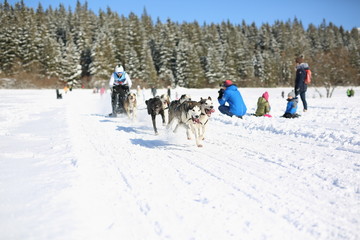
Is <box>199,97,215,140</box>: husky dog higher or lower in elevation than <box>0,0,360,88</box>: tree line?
lower

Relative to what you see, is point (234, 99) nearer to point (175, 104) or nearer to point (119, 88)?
point (175, 104)

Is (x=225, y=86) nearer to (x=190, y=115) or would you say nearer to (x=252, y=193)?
(x=190, y=115)

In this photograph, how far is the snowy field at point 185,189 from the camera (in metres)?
2.50

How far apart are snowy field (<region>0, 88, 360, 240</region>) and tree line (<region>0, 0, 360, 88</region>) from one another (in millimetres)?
35476

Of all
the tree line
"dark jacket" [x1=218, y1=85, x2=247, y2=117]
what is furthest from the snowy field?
the tree line

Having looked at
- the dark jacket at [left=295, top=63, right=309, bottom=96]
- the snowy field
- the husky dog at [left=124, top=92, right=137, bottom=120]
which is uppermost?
the dark jacket at [left=295, top=63, right=309, bottom=96]

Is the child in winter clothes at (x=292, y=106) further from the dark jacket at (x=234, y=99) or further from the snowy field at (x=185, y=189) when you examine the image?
the snowy field at (x=185, y=189)

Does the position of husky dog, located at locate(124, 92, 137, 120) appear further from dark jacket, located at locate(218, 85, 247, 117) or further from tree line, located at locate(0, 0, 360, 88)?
tree line, located at locate(0, 0, 360, 88)

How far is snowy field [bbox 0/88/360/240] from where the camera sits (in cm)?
250

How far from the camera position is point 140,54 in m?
64.4

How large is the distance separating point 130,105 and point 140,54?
5645 cm

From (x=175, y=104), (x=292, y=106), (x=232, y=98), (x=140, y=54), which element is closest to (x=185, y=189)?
(x=175, y=104)

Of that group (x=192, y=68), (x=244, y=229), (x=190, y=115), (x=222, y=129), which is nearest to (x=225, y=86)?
(x=222, y=129)

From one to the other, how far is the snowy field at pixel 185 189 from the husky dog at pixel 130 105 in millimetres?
4395
